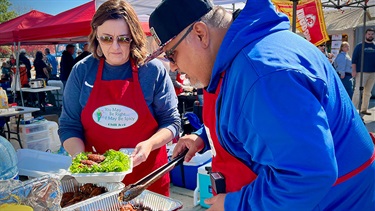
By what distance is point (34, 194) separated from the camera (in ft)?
3.93

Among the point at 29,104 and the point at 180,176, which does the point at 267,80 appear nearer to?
the point at 180,176

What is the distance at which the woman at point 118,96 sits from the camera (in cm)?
185

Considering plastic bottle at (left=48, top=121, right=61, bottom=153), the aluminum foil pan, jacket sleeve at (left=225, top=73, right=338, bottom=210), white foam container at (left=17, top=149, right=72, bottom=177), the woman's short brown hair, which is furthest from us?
plastic bottle at (left=48, top=121, right=61, bottom=153)

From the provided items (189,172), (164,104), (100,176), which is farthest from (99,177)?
(189,172)

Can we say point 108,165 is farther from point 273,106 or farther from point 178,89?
point 178,89

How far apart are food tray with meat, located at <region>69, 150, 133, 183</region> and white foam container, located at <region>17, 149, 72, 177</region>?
64.0 inches

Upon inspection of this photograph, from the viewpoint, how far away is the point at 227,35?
3.28 ft

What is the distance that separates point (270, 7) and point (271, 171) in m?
0.51

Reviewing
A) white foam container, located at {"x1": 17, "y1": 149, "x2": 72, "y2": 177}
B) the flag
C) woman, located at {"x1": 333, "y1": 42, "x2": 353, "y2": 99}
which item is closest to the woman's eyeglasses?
white foam container, located at {"x1": 17, "y1": 149, "x2": 72, "y2": 177}

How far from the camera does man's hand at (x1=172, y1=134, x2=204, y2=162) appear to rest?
1.65 m

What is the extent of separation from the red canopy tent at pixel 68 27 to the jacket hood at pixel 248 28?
5.26 m

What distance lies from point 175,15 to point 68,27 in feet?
19.8

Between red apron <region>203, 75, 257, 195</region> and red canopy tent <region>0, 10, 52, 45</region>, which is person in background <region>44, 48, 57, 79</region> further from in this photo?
red apron <region>203, 75, 257, 195</region>

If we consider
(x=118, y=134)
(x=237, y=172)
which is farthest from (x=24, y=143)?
(x=237, y=172)
